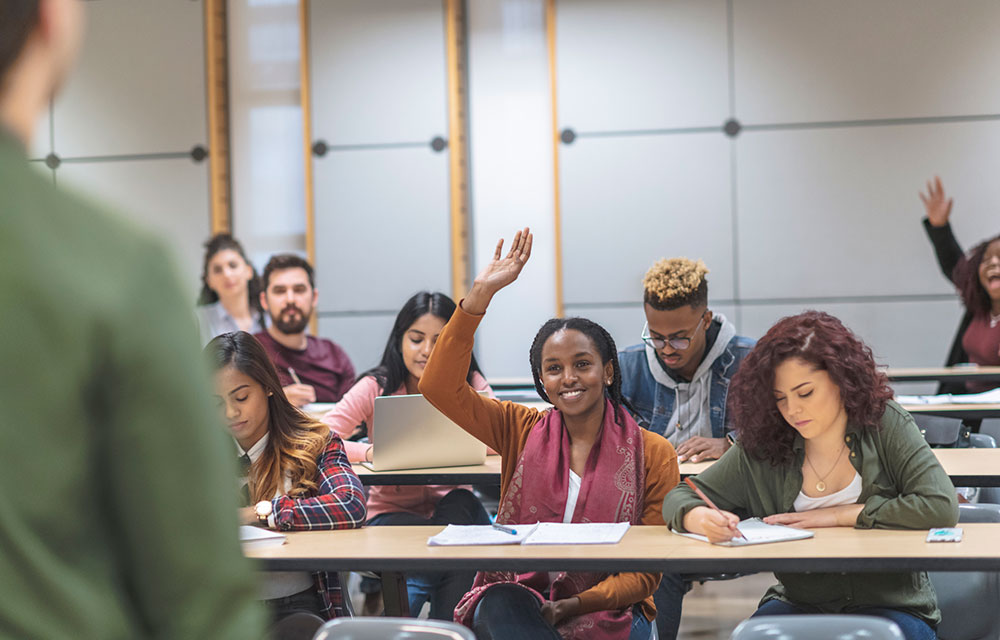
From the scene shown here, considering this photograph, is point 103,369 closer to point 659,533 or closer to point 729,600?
point 659,533

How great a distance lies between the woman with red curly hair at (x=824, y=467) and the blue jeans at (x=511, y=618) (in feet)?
1.26

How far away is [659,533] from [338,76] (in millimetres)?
4535

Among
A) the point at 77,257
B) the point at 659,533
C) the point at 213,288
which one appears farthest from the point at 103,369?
the point at 213,288

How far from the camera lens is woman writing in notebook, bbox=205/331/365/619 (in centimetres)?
263

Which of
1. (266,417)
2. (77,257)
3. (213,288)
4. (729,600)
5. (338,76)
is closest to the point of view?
(77,257)

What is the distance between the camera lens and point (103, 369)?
61cm

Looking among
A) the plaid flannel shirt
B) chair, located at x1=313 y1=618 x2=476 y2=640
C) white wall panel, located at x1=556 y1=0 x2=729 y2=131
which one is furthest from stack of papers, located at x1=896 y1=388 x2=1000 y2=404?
chair, located at x1=313 y1=618 x2=476 y2=640

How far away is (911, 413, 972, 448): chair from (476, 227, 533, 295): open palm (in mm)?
1746

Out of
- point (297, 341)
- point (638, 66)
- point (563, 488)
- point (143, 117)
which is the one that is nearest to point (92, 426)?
point (563, 488)

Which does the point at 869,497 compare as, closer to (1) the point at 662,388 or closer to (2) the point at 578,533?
(2) the point at 578,533

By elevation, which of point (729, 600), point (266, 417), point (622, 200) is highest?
point (622, 200)

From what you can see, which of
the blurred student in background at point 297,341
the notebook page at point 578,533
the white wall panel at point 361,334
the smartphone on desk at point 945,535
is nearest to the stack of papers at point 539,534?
the notebook page at point 578,533

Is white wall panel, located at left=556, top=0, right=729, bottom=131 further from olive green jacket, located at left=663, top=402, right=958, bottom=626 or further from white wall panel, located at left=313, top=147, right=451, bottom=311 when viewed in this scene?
olive green jacket, located at left=663, top=402, right=958, bottom=626

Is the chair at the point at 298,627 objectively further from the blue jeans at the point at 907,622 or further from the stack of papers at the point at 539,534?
the blue jeans at the point at 907,622
